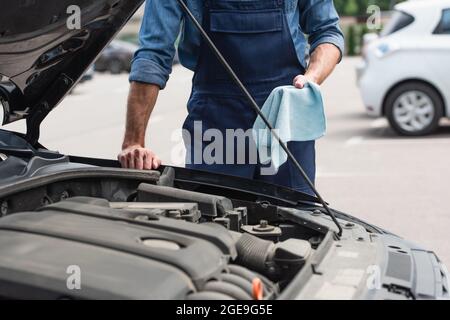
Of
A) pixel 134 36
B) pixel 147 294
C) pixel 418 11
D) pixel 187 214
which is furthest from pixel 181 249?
pixel 134 36

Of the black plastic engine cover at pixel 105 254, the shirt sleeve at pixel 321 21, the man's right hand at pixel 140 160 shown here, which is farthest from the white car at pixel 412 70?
the black plastic engine cover at pixel 105 254

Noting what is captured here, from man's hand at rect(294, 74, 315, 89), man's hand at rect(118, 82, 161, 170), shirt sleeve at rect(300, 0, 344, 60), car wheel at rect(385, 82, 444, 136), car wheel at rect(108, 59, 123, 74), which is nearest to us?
man's hand at rect(294, 74, 315, 89)

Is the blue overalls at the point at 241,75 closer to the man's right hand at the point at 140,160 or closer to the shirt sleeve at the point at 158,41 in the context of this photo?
the shirt sleeve at the point at 158,41

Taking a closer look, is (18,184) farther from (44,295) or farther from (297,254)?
(297,254)

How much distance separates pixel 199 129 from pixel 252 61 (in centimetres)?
39

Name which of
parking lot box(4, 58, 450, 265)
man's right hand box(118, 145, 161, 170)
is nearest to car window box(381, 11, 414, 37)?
parking lot box(4, 58, 450, 265)

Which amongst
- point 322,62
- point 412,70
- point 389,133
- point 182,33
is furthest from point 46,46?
point 389,133

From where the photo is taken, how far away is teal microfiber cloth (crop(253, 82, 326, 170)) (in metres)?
3.25

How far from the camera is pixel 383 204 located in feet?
24.4

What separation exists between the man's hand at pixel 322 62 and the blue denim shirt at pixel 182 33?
39 mm

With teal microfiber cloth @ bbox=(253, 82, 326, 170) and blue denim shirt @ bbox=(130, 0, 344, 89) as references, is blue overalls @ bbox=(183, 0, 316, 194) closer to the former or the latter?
blue denim shirt @ bbox=(130, 0, 344, 89)

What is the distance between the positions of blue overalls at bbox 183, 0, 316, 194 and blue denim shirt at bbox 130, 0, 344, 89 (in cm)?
7

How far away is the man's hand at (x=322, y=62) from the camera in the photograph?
3.71 meters

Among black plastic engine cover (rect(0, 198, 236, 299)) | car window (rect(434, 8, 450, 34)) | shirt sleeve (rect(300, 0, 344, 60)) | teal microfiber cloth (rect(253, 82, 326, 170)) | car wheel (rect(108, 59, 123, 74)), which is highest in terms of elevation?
car wheel (rect(108, 59, 123, 74))
